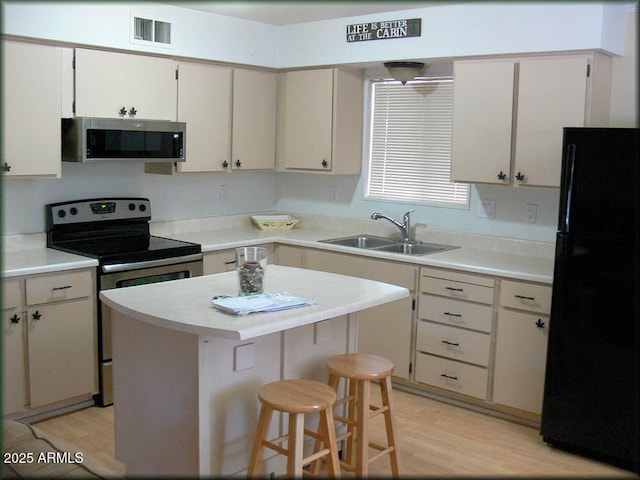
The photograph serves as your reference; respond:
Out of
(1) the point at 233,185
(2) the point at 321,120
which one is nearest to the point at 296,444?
(2) the point at 321,120

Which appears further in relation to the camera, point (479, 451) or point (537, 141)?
point (537, 141)

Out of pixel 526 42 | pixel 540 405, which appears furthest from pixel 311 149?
pixel 540 405

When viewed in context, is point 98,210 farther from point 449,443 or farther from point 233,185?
point 449,443

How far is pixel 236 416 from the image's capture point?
271 cm

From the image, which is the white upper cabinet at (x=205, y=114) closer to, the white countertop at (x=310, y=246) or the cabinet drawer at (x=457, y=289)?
the white countertop at (x=310, y=246)

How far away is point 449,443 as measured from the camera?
351 centimetres

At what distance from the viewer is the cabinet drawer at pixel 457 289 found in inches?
149

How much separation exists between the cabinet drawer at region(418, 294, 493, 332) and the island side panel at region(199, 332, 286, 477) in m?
1.42

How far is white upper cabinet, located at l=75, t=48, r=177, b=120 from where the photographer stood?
3902 mm

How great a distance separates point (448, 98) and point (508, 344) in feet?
5.69

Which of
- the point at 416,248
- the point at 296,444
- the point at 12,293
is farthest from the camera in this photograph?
the point at 416,248

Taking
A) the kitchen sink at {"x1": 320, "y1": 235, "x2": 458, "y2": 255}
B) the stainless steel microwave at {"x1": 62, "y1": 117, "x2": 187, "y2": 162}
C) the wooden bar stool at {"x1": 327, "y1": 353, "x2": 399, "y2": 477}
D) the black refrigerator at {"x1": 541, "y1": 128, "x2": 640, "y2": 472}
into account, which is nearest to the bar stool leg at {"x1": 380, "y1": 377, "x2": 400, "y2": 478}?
the wooden bar stool at {"x1": 327, "y1": 353, "x2": 399, "y2": 477}

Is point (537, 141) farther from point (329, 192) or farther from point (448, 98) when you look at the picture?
point (329, 192)

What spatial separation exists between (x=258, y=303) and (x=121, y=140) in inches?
75.6
